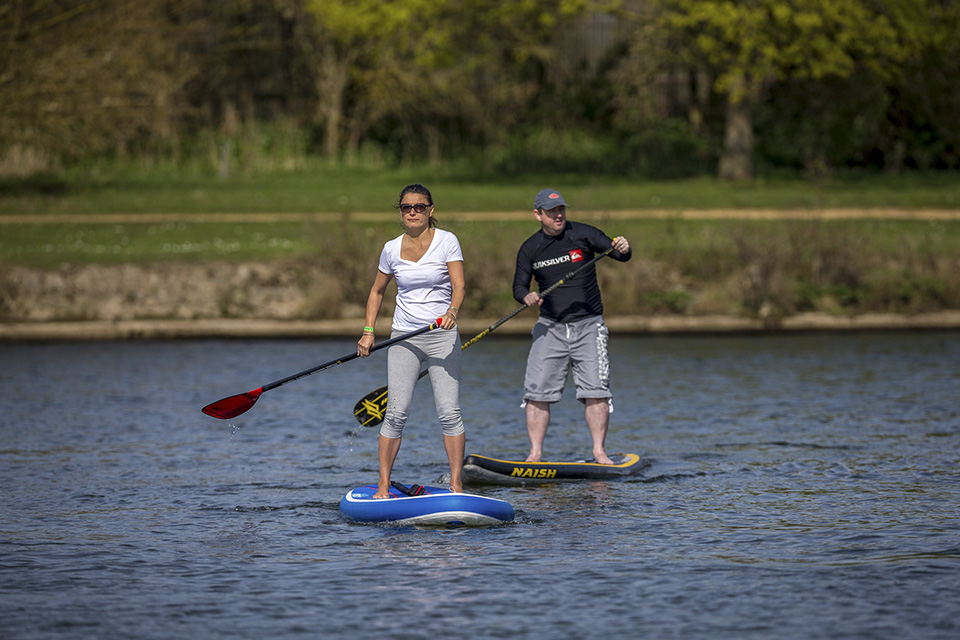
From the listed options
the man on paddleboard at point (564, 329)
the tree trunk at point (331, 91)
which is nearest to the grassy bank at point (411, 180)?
the tree trunk at point (331, 91)

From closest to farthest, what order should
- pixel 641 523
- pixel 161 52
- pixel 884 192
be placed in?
pixel 641 523, pixel 884 192, pixel 161 52

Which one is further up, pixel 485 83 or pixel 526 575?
pixel 485 83

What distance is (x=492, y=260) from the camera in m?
20.4

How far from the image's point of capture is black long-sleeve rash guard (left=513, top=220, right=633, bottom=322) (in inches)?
409

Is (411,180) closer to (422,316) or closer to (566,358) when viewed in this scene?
(566,358)

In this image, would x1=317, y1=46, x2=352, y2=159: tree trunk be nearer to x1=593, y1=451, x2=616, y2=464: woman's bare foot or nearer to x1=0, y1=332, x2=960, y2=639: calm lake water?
x1=0, y1=332, x2=960, y2=639: calm lake water

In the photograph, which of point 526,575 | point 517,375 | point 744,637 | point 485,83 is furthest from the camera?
point 485,83

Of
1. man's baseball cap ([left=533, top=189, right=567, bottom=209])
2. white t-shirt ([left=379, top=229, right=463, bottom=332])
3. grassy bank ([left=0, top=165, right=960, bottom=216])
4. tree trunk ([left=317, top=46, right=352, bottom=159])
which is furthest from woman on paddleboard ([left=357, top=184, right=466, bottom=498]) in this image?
tree trunk ([left=317, top=46, right=352, bottom=159])

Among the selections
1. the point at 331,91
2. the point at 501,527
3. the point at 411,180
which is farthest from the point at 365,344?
the point at 331,91

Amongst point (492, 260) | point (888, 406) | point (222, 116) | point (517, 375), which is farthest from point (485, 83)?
point (888, 406)

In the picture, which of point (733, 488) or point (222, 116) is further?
point (222, 116)

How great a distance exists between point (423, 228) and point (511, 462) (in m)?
2.14

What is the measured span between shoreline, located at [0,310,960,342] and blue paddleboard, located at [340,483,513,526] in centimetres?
1078

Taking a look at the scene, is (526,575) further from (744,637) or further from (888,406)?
(888,406)
